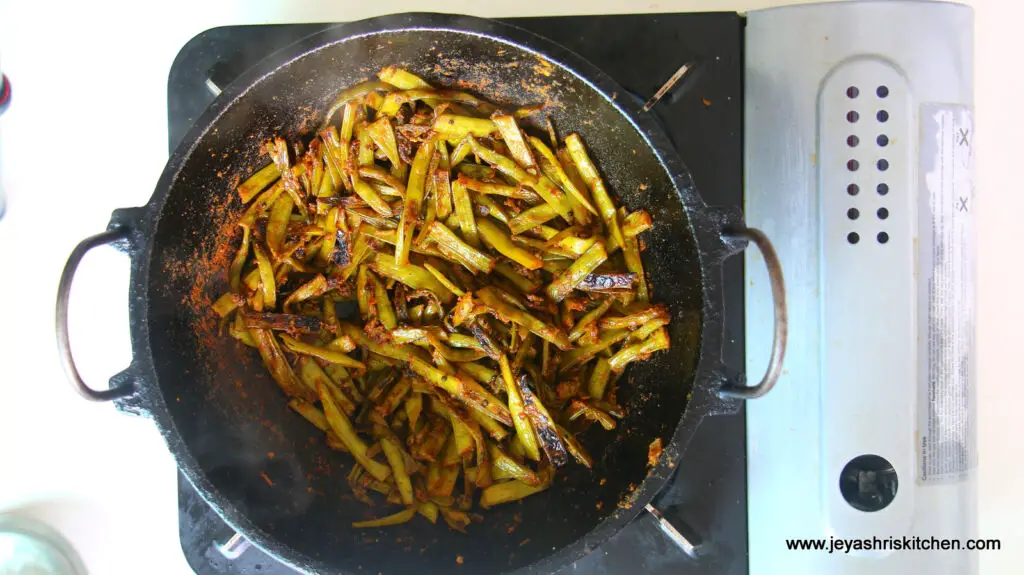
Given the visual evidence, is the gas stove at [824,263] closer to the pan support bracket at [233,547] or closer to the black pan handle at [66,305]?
the pan support bracket at [233,547]

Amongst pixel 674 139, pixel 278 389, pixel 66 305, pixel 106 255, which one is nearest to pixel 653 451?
pixel 674 139

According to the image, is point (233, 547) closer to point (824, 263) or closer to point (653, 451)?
point (653, 451)

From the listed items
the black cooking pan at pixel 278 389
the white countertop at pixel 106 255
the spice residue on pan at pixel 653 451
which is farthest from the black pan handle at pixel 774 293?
the white countertop at pixel 106 255

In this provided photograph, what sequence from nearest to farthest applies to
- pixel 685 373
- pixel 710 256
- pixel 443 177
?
pixel 710 256 → pixel 685 373 → pixel 443 177

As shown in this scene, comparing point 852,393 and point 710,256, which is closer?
point 710,256

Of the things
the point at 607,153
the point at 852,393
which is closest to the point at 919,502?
the point at 852,393

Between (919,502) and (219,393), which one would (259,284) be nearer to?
(219,393)
